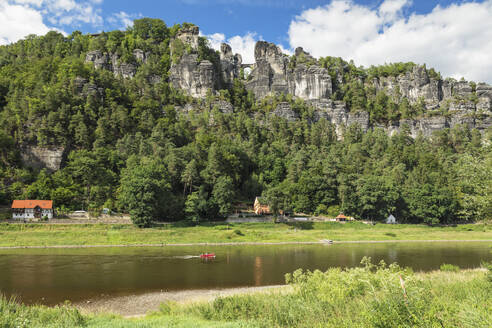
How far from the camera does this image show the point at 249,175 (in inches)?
3706

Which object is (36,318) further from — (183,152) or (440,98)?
(440,98)

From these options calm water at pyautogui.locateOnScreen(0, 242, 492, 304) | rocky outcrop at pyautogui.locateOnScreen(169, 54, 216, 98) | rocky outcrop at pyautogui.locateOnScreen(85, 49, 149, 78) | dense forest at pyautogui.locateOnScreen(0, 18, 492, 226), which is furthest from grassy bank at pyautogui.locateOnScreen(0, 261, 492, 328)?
rocky outcrop at pyautogui.locateOnScreen(85, 49, 149, 78)

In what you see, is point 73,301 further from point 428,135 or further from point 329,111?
point 428,135

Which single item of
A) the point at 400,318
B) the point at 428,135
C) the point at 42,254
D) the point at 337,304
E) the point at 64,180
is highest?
the point at 428,135

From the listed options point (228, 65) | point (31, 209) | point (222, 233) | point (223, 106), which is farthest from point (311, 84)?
point (31, 209)

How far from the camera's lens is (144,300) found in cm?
2555

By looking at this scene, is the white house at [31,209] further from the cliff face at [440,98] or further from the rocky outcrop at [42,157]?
the cliff face at [440,98]

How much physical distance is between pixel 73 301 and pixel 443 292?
2667cm

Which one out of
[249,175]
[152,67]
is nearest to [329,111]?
[249,175]

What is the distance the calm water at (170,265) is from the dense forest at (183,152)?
51.3 ft

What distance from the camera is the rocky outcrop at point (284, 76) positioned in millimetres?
136000

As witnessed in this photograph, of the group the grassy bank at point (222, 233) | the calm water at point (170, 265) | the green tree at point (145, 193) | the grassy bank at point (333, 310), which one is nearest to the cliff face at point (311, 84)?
the green tree at point (145, 193)

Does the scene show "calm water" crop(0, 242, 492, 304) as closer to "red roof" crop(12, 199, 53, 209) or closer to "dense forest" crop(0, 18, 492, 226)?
"dense forest" crop(0, 18, 492, 226)

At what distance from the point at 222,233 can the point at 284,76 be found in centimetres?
9877
